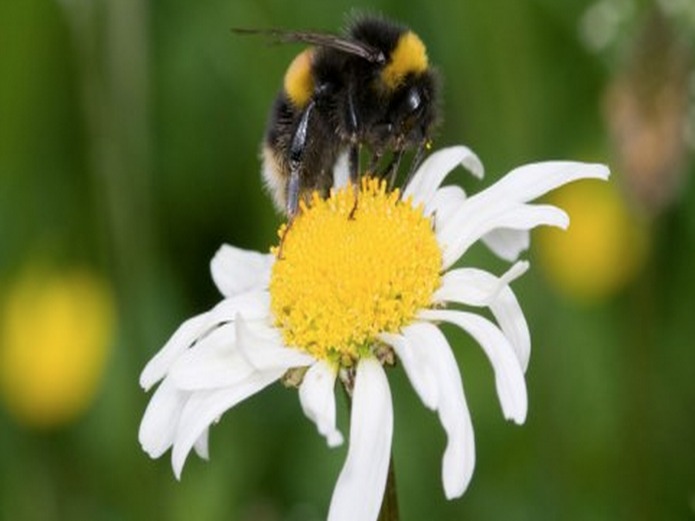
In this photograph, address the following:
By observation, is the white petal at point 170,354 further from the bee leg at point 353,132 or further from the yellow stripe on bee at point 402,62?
the yellow stripe on bee at point 402,62

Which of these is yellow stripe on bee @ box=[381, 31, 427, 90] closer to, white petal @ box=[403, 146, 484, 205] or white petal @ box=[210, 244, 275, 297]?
white petal @ box=[403, 146, 484, 205]

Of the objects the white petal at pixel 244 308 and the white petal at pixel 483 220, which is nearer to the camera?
the white petal at pixel 483 220

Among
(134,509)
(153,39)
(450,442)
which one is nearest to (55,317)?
(134,509)

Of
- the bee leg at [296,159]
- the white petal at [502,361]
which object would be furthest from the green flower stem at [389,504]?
the bee leg at [296,159]

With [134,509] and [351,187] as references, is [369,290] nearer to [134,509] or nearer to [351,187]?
[351,187]

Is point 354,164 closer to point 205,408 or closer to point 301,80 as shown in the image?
point 301,80

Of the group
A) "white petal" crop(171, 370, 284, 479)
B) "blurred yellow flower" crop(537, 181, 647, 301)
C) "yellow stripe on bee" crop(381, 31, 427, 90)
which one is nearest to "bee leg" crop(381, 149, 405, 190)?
"yellow stripe on bee" crop(381, 31, 427, 90)
